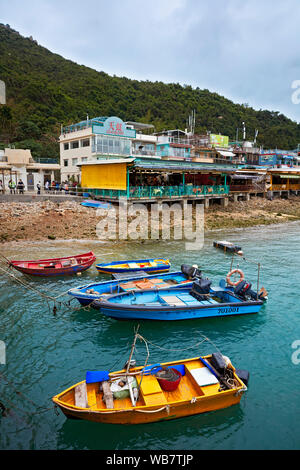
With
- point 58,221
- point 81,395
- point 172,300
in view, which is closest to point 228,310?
point 172,300

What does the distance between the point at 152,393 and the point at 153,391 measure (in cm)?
6

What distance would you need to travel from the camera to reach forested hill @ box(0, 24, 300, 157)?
2687 inches

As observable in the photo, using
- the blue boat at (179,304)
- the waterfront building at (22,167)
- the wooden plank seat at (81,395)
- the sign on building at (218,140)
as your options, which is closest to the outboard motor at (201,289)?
the blue boat at (179,304)

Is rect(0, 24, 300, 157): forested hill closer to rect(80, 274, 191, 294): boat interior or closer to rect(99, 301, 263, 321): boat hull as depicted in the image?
rect(80, 274, 191, 294): boat interior

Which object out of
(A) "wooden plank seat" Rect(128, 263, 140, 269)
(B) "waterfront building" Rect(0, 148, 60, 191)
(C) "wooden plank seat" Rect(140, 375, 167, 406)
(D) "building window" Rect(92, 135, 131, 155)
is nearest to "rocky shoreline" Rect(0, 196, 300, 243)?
(A) "wooden plank seat" Rect(128, 263, 140, 269)

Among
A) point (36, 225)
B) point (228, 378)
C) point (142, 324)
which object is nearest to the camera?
point (228, 378)

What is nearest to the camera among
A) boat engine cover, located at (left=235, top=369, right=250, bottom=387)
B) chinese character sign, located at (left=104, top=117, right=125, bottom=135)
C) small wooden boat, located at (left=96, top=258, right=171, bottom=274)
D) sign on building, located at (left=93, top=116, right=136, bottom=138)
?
boat engine cover, located at (left=235, top=369, right=250, bottom=387)

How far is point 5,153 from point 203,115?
7664 centimetres

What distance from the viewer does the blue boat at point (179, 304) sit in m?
12.9

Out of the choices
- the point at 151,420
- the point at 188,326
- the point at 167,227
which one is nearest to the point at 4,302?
the point at 188,326

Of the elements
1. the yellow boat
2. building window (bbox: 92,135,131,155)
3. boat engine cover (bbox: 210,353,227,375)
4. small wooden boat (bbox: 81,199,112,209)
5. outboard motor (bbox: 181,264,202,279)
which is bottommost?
the yellow boat

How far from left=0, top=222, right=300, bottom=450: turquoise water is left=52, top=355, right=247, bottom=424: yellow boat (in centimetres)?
45

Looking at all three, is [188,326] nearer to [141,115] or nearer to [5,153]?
[5,153]
